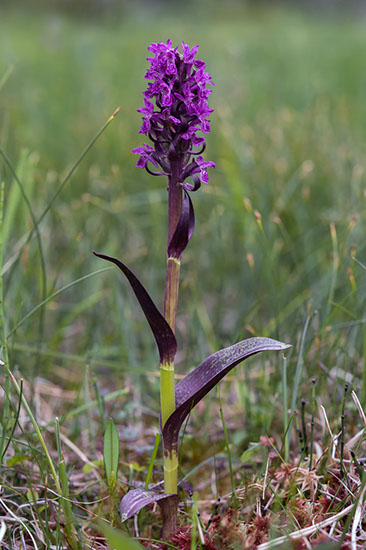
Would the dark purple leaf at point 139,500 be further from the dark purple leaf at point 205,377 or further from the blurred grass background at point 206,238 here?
the blurred grass background at point 206,238

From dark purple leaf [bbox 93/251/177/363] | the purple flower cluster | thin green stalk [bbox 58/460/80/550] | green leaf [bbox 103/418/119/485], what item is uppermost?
the purple flower cluster

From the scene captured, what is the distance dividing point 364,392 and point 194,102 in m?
0.96

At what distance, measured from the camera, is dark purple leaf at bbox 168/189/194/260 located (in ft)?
3.89

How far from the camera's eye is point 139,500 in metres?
1.17

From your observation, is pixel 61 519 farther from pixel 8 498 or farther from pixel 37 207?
pixel 37 207

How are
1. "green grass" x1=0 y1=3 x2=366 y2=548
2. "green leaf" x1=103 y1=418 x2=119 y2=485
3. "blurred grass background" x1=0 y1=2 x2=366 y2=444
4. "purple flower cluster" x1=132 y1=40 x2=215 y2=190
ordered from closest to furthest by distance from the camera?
"purple flower cluster" x1=132 y1=40 x2=215 y2=190 → "green leaf" x1=103 y1=418 x2=119 y2=485 → "green grass" x1=0 y1=3 x2=366 y2=548 → "blurred grass background" x1=0 y1=2 x2=366 y2=444

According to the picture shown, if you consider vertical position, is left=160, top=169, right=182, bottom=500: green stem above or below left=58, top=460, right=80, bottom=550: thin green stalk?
above

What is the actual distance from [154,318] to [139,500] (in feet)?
1.31

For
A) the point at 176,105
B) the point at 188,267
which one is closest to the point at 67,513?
the point at 176,105

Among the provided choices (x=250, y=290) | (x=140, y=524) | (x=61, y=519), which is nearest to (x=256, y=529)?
(x=140, y=524)

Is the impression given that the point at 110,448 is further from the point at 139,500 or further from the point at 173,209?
the point at 173,209

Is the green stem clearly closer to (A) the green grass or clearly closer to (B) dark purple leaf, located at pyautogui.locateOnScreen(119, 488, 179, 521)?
(B) dark purple leaf, located at pyautogui.locateOnScreen(119, 488, 179, 521)

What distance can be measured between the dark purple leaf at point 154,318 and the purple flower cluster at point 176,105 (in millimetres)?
Answer: 244

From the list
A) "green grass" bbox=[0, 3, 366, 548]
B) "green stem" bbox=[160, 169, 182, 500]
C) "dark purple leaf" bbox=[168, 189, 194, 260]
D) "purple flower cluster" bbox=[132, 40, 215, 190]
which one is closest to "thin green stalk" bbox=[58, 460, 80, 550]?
"green grass" bbox=[0, 3, 366, 548]
